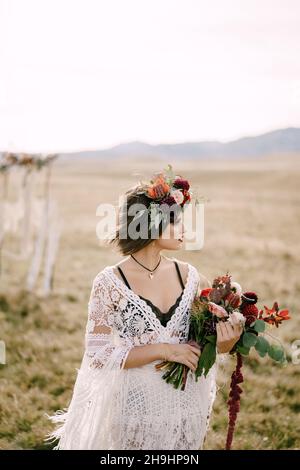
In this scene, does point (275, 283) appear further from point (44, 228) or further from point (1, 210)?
point (1, 210)

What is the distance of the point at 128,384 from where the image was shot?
320cm

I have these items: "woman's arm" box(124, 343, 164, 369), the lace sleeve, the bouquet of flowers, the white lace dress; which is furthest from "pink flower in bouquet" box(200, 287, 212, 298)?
the lace sleeve

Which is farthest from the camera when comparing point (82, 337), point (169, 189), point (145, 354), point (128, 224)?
point (82, 337)

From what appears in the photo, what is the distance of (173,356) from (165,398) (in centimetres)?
28

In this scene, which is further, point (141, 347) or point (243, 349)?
point (243, 349)

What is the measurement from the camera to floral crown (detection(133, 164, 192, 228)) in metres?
3.21

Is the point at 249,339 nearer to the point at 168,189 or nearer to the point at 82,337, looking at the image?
the point at 168,189

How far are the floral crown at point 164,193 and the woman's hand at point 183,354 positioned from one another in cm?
74

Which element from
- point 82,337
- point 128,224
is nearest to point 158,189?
point 128,224

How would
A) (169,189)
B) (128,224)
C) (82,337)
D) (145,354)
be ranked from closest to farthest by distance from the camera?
(145,354)
(128,224)
(169,189)
(82,337)

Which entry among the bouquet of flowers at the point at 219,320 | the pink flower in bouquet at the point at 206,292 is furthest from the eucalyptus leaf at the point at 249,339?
the pink flower in bouquet at the point at 206,292

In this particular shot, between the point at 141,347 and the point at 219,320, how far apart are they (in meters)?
0.50

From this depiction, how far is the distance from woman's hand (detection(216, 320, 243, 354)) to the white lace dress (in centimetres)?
24
